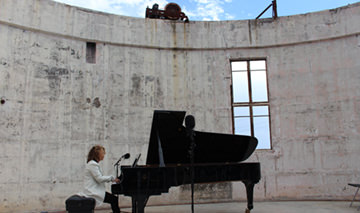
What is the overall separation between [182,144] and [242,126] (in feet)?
11.7

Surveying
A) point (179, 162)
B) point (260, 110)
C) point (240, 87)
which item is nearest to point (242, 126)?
point (260, 110)

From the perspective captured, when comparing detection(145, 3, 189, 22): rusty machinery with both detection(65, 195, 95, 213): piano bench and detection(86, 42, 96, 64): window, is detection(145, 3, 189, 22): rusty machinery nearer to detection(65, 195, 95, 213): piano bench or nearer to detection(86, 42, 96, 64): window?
detection(86, 42, 96, 64): window

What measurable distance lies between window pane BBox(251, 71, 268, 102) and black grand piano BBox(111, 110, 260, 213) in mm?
2889

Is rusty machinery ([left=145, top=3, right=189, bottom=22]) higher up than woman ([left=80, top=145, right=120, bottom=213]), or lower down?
higher up

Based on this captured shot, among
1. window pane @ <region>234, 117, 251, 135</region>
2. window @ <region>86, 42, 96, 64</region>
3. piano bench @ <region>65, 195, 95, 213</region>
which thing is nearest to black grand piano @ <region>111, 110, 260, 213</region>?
piano bench @ <region>65, 195, 95, 213</region>

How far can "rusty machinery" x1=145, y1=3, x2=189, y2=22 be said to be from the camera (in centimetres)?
855

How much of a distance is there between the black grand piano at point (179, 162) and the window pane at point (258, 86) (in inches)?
114

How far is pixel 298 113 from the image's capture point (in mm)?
8016

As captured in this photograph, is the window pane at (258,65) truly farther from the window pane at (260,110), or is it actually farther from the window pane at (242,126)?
the window pane at (242,126)

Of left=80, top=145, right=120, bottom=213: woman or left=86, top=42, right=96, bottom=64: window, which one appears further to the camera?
left=86, top=42, right=96, bottom=64: window

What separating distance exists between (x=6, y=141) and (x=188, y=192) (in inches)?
158

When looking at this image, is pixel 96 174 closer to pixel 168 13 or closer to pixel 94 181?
pixel 94 181

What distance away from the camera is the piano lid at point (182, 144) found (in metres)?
4.51

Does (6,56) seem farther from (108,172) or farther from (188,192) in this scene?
(188,192)
